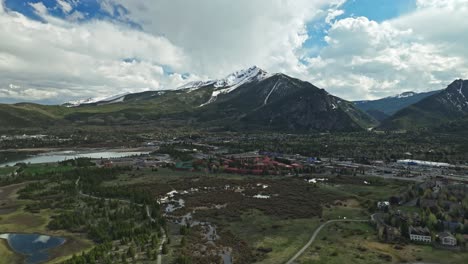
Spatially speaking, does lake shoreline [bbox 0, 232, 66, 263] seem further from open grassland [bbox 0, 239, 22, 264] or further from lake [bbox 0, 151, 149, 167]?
lake [bbox 0, 151, 149, 167]

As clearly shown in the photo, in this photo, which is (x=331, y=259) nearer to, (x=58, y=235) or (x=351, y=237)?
(x=351, y=237)

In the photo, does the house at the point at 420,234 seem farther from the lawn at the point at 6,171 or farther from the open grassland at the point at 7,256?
the lawn at the point at 6,171

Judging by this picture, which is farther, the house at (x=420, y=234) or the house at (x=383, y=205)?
the house at (x=383, y=205)

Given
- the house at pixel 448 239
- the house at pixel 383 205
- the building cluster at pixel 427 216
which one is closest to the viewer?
the house at pixel 448 239

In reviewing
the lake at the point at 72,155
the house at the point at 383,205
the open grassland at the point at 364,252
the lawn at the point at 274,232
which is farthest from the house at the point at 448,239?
the lake at the point at 72,155

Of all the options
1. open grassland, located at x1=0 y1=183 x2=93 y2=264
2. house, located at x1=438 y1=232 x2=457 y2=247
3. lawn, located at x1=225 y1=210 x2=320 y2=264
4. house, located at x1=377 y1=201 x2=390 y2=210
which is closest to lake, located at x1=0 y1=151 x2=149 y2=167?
open grassland, located at x1=0 y1=183 x2=93 y2=264

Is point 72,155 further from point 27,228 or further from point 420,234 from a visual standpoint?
point 420,234
